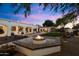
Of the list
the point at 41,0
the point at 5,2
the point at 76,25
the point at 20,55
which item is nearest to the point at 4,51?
the point at 20,55

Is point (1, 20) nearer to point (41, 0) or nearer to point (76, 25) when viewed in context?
point (41, 0)

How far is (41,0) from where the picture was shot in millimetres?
1895

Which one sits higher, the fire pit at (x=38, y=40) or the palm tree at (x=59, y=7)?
the palm tree at (x=59, y=7)

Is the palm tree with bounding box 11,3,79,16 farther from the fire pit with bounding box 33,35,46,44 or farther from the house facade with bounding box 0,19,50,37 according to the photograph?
the fire pit with bounding box 33,35,46,44

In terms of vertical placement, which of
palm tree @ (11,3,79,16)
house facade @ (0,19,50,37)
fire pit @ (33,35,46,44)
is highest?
palm tree @ (11,3,79,16)

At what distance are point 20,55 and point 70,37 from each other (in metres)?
0.56

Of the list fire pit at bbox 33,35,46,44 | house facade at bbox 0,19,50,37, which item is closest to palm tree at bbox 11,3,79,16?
house facade at bbox 0,19,50,37

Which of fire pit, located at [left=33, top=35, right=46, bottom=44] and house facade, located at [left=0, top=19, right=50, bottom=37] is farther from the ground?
house facade, located at [left=0, top=19, right=50, bottom=37]

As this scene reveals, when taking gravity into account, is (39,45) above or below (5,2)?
below

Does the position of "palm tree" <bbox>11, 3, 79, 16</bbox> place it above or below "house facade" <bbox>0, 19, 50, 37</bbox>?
above

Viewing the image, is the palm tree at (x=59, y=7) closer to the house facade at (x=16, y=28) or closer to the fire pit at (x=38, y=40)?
the house facade at (x=16, y=28)

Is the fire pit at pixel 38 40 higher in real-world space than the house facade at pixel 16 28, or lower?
lower

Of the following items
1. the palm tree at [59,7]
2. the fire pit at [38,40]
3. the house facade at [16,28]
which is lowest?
the fire pit at [38,40]

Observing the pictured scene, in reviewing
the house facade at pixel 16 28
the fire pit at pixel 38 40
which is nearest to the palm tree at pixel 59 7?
the house facade at pixel 16 28
